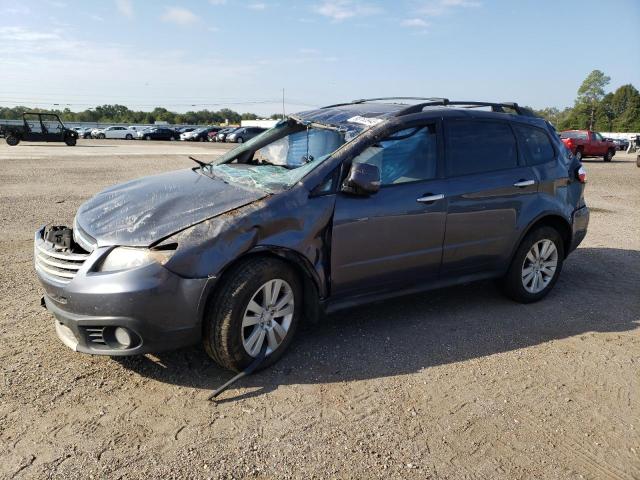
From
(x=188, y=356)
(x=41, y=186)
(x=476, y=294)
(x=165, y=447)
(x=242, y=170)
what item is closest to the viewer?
(x=165, y=447)

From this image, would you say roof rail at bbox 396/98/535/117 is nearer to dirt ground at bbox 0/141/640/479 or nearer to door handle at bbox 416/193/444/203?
door handle at bbox 416/193/444/203

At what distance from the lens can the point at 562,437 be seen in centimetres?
306

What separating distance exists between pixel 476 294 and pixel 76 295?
12.3 feet

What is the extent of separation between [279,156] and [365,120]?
83 centimetres

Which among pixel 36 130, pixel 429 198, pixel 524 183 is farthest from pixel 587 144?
pixel 36 130

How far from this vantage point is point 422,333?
4359mm

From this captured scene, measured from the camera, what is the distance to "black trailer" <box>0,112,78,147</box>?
29.9 m

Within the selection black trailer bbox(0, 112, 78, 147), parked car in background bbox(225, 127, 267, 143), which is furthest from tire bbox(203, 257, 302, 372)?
parked car in background bbox(225, 127, 267, 143)

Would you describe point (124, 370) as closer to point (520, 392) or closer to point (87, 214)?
point (87, 214)

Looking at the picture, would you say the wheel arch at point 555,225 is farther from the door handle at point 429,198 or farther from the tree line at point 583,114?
the tree line at point 583,114

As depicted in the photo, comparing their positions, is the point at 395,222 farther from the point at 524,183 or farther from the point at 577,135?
the point at 577,135

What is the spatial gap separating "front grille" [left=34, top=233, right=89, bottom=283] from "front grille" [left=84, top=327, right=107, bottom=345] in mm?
333

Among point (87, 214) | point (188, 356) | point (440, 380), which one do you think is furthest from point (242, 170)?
point (440, 380)

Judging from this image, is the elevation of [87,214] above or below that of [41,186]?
above
